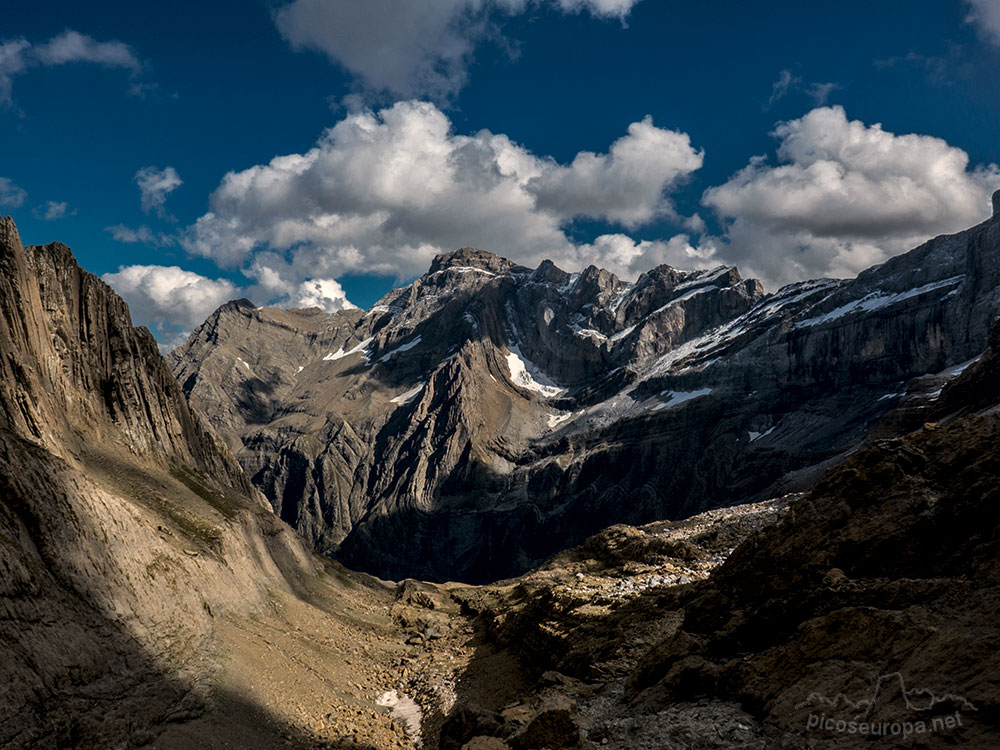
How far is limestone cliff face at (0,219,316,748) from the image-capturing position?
73.8 feet

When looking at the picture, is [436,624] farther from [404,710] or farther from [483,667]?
[404,710]

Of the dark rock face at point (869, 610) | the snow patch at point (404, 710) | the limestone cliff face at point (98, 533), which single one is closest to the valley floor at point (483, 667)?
the snow patch at point (404, 710)

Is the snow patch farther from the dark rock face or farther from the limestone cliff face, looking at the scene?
the dark rock face

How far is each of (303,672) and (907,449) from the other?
3283 centimetres

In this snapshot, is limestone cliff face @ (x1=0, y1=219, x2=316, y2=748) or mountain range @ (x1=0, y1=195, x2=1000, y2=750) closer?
mountain range @ (x1=0, y1=195, x2=1000, y2=750)

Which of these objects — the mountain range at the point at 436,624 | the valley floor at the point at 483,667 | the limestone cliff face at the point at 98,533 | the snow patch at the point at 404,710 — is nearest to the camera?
the mountain range at the point at 436,624

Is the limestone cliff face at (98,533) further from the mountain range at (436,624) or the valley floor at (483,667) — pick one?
the valley floor at (483,667)

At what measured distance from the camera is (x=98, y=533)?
2991cm

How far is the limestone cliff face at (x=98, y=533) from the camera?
22.5 metres

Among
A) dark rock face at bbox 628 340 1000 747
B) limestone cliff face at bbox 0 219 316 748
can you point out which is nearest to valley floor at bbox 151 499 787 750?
dark rock face at bbox 628 340 1000 747

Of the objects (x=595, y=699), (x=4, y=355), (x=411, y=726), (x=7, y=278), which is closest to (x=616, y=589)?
(x=411, y=726)

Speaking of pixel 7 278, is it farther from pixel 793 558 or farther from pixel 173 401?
pixel 793 558

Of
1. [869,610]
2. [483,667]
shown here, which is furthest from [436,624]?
[869,610]

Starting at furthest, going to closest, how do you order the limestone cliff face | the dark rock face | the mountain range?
the limestone cliff face, the mountain range, the dark rock face
